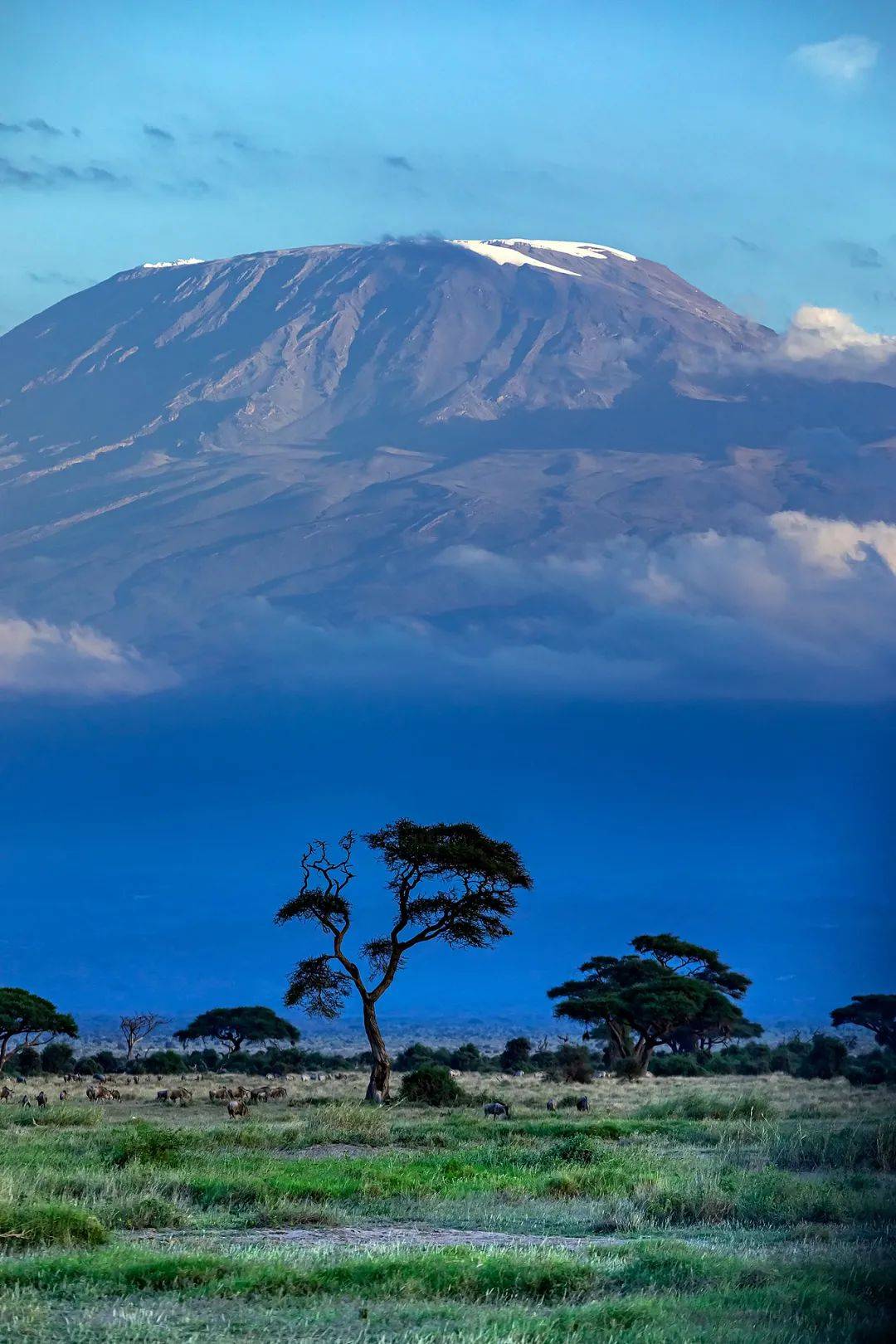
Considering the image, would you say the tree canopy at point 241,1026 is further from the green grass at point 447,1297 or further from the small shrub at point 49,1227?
the green grass at point 447,1297

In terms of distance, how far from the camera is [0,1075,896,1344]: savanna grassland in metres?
11.9

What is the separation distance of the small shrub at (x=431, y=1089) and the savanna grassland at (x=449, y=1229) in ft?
23.1

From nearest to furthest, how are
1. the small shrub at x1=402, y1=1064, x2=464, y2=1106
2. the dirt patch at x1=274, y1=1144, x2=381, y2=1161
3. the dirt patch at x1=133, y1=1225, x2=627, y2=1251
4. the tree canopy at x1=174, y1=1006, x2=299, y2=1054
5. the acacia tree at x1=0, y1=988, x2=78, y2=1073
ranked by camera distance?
the dirt patch at x1=133, y1=1225, x2=627, y2=1251
the dirt patch at x1=274, y1=1144, x2=381, y2=1161
the small shrub at x1=402, y1=1064, x2=464, y2=1106
the acacia tree at x1=0, y1=988, x2=78, y2=1073
the tree canopy at x1=174, y1=1006, x2=299, y2=1054

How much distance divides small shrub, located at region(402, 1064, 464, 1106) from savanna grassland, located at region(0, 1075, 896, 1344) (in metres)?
7.04

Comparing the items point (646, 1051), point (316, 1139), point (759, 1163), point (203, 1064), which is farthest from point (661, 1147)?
point (203, 1064)

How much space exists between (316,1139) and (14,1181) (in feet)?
30.4

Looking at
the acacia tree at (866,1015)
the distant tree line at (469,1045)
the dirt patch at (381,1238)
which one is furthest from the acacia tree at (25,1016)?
the dirt patch at (381,1238)

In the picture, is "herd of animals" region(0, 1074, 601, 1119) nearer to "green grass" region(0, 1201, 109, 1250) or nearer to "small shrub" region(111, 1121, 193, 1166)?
"small shrub" region(111, 1121, 193, 1166)

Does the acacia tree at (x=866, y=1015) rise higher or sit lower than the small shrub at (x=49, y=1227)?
higher

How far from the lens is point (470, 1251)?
48.1 feet

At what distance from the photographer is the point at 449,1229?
57.7 ft

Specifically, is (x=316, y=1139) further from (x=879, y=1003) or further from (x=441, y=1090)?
(x=879, y=1003)

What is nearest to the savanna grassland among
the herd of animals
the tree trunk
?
the herd of animals

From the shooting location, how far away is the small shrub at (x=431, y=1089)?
38406 mm
